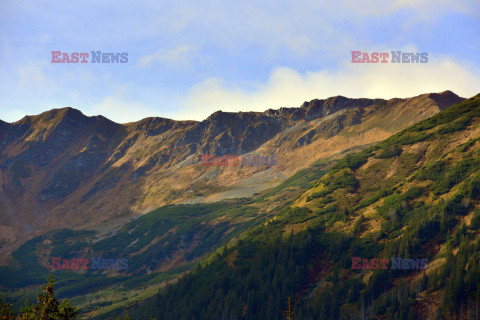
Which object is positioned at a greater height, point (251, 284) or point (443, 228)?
point (443, 228)

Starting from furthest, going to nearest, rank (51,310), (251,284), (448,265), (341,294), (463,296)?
1. (251,284)
2. (341,294)
3. (448,265)
4. (463,296)
5. (51,310)

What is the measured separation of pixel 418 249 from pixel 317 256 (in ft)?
146

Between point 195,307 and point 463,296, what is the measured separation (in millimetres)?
105318

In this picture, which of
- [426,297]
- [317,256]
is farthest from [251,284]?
[426,297]

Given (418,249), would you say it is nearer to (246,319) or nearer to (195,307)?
(246,319)

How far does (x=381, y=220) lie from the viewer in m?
196

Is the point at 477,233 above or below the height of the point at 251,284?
above

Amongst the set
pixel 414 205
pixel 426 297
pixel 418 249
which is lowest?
pixel 426 297

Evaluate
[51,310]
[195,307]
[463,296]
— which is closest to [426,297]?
[463,296]

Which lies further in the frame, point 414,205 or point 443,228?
point 414,205

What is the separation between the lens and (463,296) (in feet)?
467

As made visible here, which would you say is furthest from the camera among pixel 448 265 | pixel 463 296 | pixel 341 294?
pixel 341 294

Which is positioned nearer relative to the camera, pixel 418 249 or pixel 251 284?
pixel 418 249

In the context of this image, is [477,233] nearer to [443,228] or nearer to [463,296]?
[443,228]
